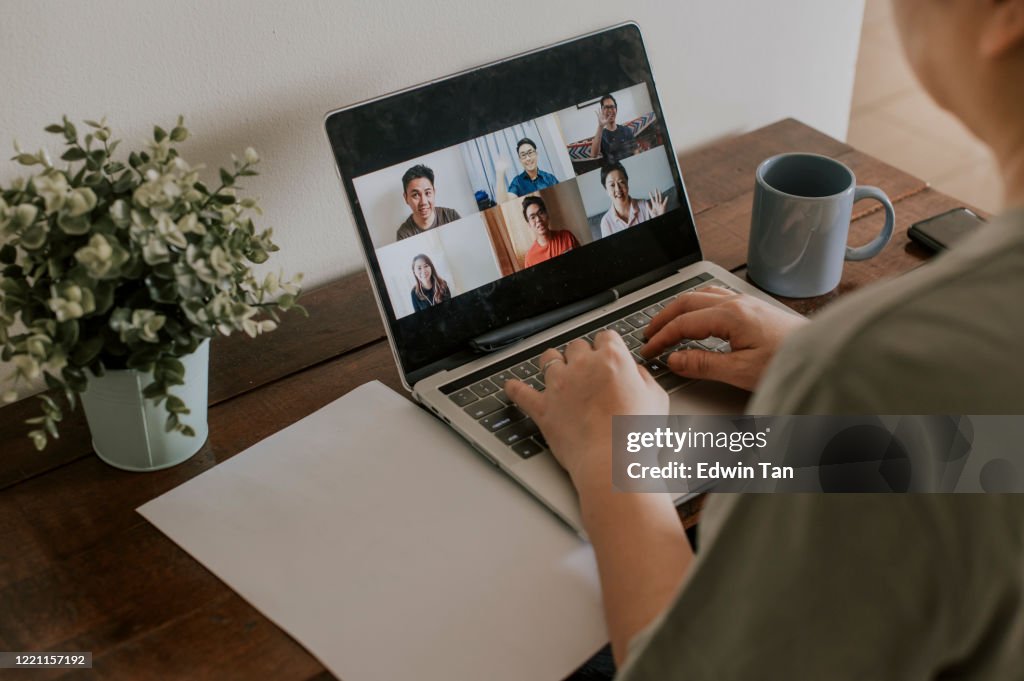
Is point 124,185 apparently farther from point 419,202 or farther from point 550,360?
point 550,360

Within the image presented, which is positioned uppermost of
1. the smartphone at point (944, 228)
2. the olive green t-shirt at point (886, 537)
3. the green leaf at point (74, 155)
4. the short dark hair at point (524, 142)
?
the green leaf at point (74, 155)

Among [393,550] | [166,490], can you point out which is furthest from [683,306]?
[166,490]

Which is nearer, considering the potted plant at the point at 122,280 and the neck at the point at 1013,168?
the neck at the point at 1013,168

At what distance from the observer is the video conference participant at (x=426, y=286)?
0.92 m

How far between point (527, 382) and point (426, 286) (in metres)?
0.13

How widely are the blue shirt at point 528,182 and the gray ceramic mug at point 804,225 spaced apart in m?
0.22

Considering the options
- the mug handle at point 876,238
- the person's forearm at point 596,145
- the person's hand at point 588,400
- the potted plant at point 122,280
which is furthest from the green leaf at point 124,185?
the mug handle at point 876,238

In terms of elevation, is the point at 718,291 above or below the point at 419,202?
below

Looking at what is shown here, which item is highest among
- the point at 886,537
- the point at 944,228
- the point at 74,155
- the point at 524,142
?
the point at 74,155

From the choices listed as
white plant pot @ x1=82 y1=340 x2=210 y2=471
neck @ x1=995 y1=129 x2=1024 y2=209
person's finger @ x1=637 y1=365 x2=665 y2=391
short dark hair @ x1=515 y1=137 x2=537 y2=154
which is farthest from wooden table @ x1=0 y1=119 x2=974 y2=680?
neck @ x1=995 y1=129 x2=1024 y2=209

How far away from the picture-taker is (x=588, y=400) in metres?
0.81

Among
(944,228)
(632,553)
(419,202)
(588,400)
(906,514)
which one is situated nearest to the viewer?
(906,514)

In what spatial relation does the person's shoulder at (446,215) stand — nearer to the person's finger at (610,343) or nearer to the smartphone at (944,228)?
the person's finger at (610,343)

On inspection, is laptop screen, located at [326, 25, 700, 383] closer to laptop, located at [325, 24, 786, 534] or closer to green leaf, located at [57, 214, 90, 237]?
laptop, located at [325, 24, 786, 534]
